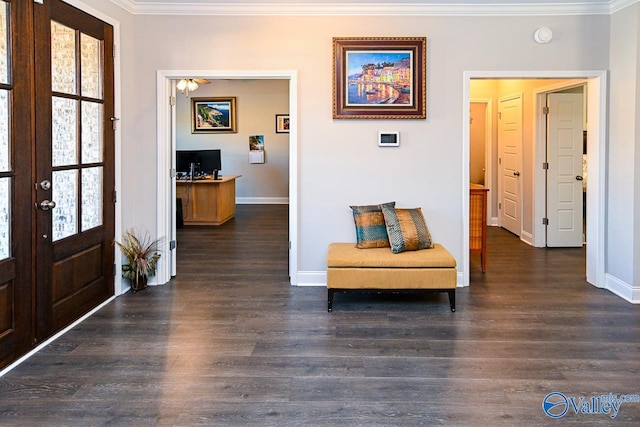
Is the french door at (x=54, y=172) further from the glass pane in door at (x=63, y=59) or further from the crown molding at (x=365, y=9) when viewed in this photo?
the crown molding at (x=365, y=9)

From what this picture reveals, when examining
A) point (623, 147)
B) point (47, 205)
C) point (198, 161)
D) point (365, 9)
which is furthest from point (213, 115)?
point (623, 147)

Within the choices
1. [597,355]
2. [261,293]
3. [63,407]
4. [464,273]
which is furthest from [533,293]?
[63,407]

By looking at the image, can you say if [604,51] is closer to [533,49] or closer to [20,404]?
[533,49]

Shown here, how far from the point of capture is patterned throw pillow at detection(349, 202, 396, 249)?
4.52 metres

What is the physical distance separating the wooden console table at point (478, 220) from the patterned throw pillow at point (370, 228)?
1.33 m

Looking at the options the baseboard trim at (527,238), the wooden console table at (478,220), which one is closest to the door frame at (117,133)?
the wooden console table at (478,220)

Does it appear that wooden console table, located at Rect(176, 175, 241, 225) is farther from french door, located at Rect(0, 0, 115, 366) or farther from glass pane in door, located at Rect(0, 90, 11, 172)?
glass pane in door, located at Rect(0, 90, 11, 172)

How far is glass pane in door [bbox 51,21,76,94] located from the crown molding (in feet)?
3.67

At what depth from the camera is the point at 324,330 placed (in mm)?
3666

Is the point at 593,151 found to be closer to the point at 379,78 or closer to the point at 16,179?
the point at 379,78

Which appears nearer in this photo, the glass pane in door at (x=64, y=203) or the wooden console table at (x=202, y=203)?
the glass pane in door at (x=64, y=203)

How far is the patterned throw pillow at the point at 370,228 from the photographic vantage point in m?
4.52

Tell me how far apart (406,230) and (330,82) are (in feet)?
4.82

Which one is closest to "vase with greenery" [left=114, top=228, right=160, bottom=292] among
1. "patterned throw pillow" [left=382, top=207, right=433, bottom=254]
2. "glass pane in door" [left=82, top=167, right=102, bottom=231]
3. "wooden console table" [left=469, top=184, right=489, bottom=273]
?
"glass pane in door" [left=82, top=167, right=102, bottom=231]
